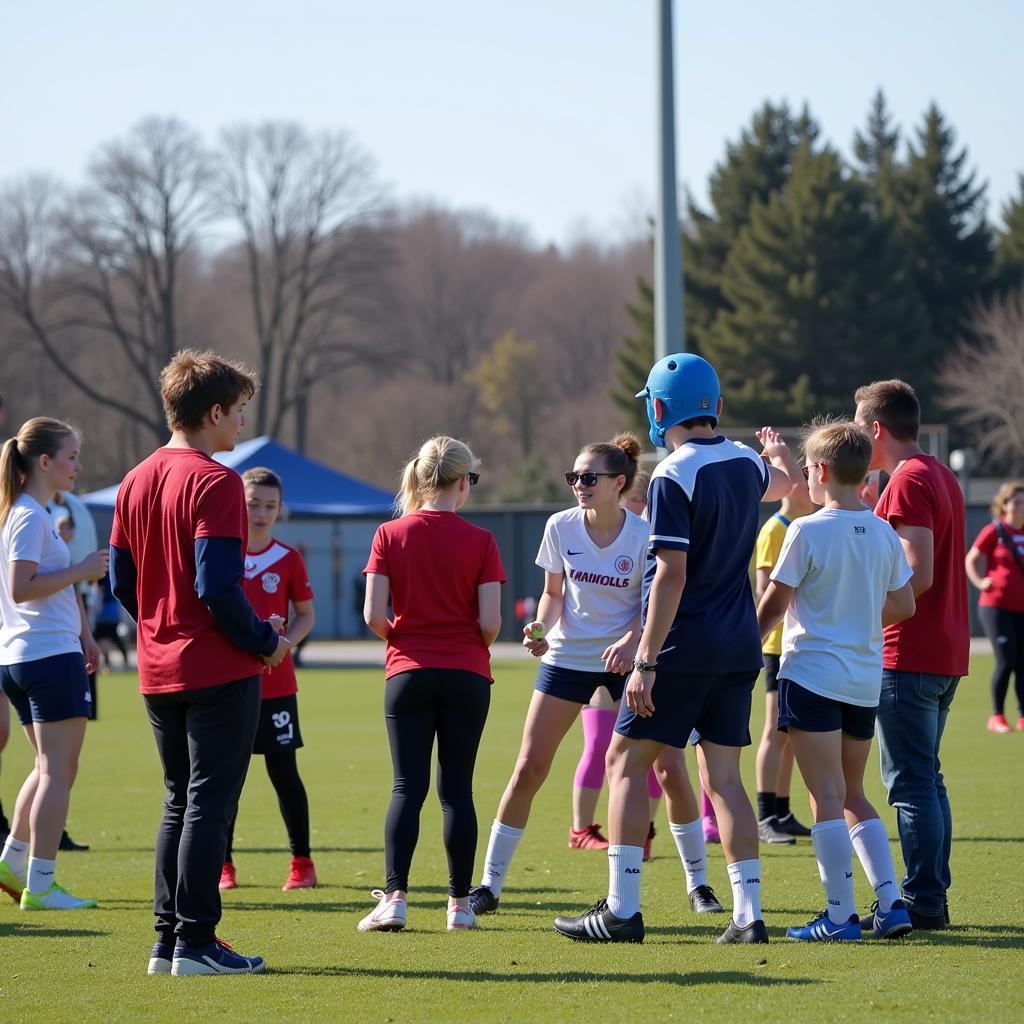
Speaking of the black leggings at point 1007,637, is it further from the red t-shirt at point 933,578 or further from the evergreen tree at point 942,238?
the evergreen tree at point 942,238

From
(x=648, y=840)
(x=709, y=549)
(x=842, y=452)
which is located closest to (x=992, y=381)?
(x=648, y=840)

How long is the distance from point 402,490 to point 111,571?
1.37 m

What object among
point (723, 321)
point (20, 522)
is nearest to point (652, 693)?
point (20, 522)

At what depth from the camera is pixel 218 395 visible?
568 cm

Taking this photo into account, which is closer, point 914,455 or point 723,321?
point 914,455

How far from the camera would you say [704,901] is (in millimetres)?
6766

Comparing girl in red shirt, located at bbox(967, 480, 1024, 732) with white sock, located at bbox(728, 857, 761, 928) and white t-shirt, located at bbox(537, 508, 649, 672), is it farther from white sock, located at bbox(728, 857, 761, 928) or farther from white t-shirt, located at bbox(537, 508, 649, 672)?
white sock, located at bbox(728, 857, 761, 928)

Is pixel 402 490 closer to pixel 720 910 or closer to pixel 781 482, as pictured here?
pixel 781 482

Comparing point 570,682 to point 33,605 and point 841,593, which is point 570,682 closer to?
point 841,593

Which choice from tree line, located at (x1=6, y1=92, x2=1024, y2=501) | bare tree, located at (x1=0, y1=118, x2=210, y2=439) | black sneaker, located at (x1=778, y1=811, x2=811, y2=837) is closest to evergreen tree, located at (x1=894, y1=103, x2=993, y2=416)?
tree line, located at (x1=6, y1=92, x2=1024, y2=501)

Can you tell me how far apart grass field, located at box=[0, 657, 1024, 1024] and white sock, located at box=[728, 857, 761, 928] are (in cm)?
12

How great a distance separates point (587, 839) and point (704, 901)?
2010 mm

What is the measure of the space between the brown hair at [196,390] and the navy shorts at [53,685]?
71.5 inches

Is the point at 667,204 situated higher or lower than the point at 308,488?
higher
